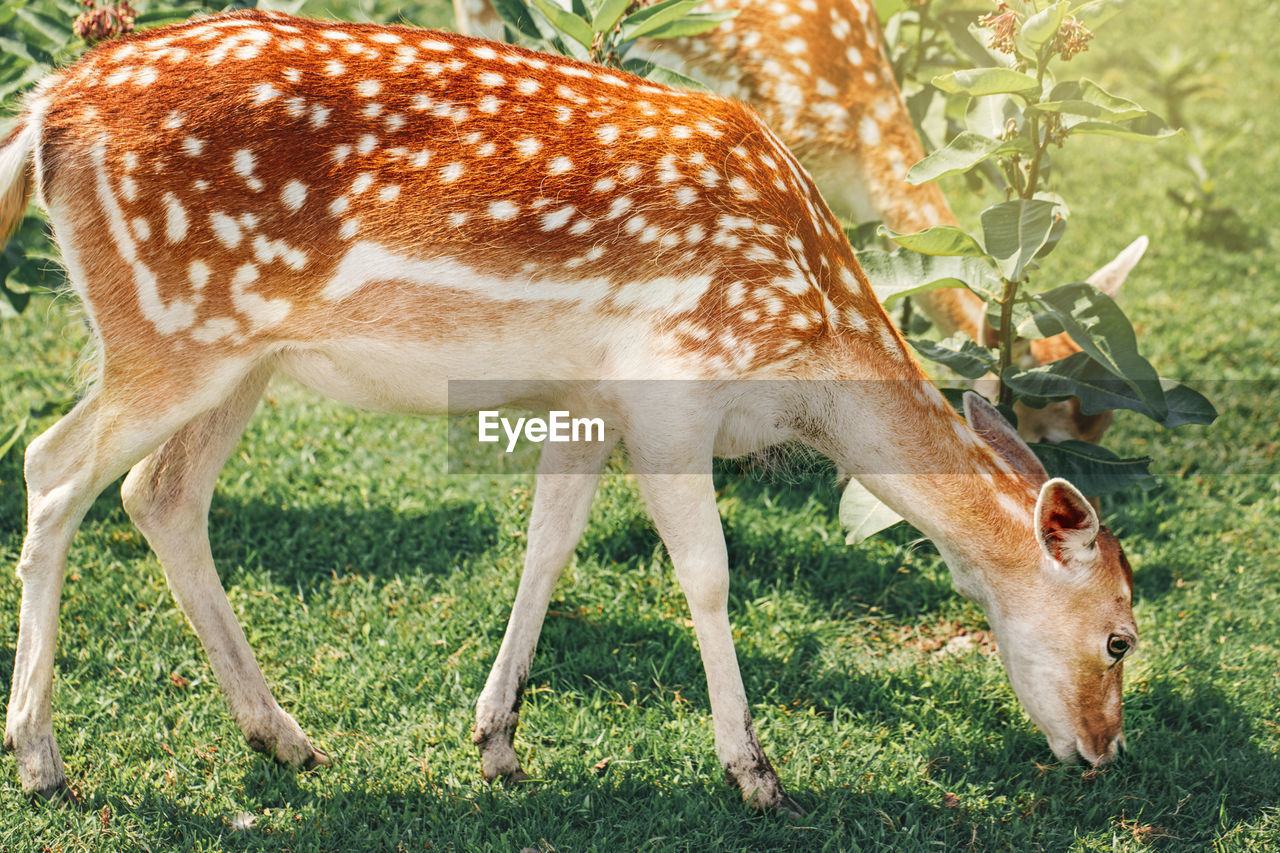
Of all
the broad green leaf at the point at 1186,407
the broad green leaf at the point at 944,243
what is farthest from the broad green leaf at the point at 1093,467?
the broad green leaf at the point at 944,243

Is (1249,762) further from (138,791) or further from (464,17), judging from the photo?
(464,17)

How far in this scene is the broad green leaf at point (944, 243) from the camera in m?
4.09

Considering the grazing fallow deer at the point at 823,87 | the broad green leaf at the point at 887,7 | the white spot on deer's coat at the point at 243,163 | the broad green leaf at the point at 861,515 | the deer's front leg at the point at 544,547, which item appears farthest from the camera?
the broad green leaf at the point at 887,7

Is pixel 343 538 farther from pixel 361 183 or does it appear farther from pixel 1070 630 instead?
pixel 1070 630

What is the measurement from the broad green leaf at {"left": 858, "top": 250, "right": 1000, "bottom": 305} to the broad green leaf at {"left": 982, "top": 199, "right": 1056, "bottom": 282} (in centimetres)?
22

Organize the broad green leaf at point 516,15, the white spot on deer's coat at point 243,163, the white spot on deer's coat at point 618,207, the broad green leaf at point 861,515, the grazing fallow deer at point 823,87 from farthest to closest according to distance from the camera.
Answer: the grazing fallow deer at point 823,87
the broad green leaf at point 516,15
the broad green leaf at point 861,515
the white spot on deer's coat at point 618,207
the white spot on deer's coat at point 243,163

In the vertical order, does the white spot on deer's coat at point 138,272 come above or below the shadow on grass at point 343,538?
above

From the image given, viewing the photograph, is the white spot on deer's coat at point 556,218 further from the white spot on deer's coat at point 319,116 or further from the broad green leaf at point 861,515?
the broad green leaf at point 861,515

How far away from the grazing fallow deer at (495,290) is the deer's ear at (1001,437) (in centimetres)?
14

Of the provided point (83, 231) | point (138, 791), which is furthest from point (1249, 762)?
point (83, 231)

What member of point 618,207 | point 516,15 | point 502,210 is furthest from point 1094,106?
point 516,15

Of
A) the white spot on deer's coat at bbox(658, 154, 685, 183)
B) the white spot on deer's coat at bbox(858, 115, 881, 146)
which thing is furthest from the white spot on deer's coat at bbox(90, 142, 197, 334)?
the white spot on deer's coat at bbox(858, 115, 881, 146)

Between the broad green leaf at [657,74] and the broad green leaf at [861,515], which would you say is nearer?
the broad green leaf at [861,515]

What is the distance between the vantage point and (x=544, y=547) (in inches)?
160
